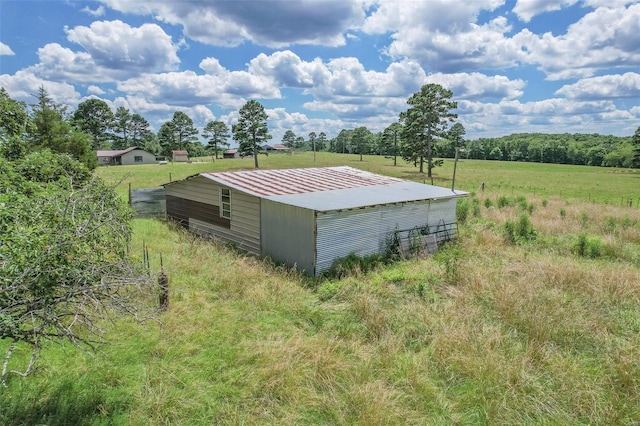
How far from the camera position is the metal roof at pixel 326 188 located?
1082cm

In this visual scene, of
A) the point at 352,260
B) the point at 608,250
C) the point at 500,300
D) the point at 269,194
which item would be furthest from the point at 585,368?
the point at 269,194

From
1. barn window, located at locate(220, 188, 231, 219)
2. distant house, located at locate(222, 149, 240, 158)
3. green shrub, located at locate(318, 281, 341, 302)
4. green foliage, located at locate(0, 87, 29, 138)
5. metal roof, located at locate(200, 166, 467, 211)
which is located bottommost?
green shrub, located at locate(318, 281, 341, 302)

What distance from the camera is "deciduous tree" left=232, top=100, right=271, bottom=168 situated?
45.1 meters

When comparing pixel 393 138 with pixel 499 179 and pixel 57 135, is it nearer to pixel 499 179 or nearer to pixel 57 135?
pixel 499 179

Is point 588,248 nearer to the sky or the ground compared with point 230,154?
nearer to the ground

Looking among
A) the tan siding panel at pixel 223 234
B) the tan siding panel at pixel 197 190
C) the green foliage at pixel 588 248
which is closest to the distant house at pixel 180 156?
the tan siding panel at pixel 197 190

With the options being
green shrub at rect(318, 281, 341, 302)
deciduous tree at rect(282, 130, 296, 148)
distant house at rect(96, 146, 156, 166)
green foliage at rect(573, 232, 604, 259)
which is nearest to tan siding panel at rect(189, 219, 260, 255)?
green shrub at rect(318, 281, 341, 302)

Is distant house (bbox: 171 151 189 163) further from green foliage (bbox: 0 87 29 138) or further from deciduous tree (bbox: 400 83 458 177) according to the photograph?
green foliage (bbox: 0 87 29 138)

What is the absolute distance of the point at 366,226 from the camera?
1077 cm

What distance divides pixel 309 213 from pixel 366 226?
1957 mm

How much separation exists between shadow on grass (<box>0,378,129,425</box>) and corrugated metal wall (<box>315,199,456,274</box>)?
18.8 ft

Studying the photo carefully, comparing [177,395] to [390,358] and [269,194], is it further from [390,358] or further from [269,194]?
[269,194]

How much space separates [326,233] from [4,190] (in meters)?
6.67

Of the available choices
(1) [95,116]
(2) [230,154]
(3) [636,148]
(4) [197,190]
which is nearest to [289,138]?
(2) [230,154]
